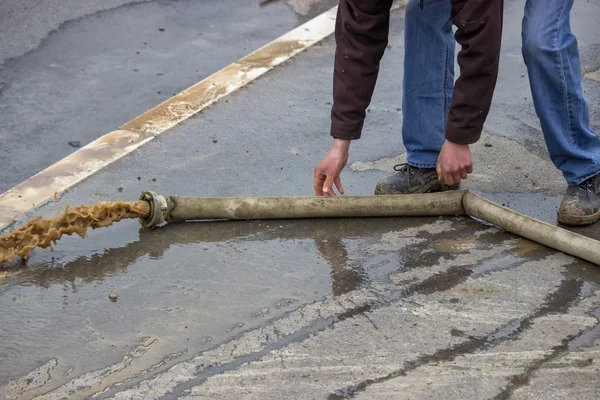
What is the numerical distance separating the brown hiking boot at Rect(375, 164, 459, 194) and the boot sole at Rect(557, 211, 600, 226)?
21.6 inches

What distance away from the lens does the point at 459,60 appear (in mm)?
3277

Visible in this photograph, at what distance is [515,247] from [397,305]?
0.73 m

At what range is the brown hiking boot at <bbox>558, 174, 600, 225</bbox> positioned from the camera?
3.80 meters

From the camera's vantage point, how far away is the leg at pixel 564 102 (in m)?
3.56

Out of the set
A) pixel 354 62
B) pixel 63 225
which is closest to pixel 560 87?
pixel 354 62

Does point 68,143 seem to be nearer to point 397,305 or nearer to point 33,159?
point 33,159

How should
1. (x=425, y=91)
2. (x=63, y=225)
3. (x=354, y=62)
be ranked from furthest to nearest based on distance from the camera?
1. (x=425, y=91)
2. (x=63, y=225)
3. (x=354, y=62)

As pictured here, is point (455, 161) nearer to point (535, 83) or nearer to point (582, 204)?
point (535, 83)

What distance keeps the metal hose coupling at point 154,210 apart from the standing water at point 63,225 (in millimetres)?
26

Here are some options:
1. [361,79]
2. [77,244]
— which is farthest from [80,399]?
[361,79]

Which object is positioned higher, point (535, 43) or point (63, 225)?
point (535, 43)

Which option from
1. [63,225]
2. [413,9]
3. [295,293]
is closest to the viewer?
[295,293]

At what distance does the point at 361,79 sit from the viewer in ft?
11.6

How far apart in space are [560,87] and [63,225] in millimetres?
2225
